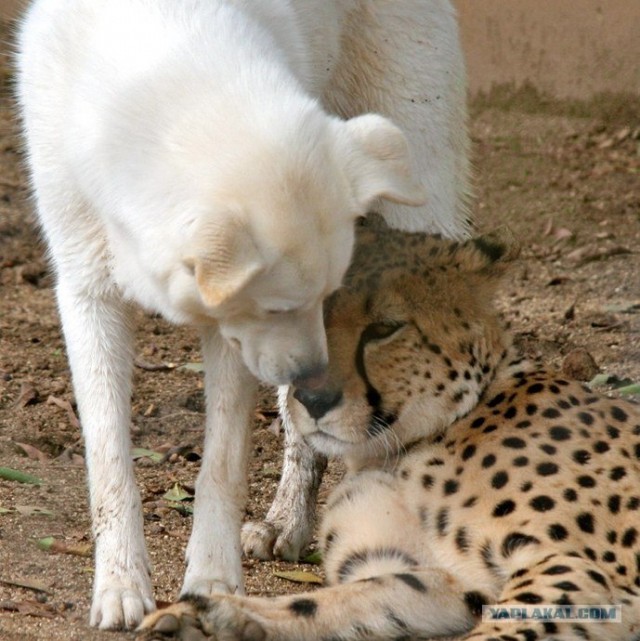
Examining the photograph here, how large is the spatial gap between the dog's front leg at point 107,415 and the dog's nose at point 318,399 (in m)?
0.66

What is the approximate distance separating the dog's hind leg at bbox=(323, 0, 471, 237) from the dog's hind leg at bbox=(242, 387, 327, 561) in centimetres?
93

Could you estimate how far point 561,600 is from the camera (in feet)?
10.9

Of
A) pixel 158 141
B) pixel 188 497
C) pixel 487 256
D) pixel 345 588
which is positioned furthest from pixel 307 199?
pixel 188 497

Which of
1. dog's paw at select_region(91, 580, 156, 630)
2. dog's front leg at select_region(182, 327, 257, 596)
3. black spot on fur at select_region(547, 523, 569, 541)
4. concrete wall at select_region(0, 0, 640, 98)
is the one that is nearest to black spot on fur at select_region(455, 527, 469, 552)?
black spot on fur at select_region(547, 523, 569, 541)

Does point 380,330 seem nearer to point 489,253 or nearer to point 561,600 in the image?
point 489,253

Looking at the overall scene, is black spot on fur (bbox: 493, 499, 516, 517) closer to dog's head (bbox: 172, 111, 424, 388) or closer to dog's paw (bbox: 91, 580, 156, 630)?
dog's head (bbox: 172, 111, 424, 388)

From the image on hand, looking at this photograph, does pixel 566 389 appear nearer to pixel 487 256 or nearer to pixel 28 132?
pixel 487 256

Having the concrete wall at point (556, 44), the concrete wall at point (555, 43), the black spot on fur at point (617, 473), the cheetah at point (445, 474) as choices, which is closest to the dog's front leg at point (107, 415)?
the cheetah at point (445, 474)

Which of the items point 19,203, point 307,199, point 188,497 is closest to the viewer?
point 307,199

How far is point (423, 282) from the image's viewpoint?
388cm

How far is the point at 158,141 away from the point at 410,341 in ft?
2.82

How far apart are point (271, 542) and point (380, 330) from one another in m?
1.14

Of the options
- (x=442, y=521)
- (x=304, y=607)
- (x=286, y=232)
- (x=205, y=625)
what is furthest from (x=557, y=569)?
(x=286, y=232)

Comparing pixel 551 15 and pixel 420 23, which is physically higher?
pixel 420 23
